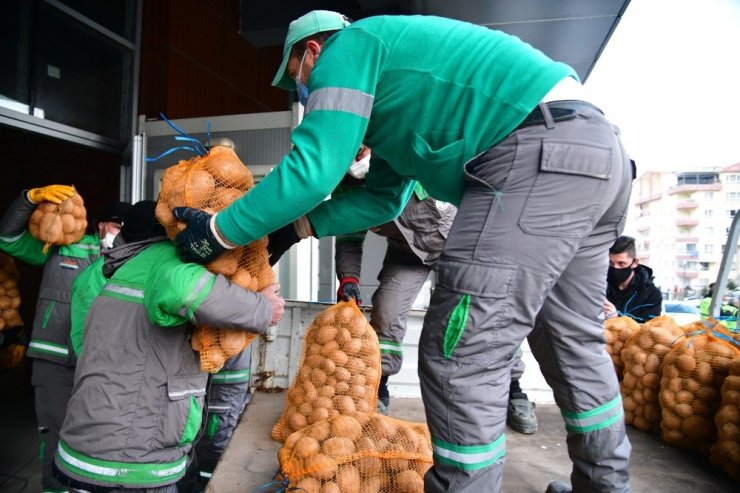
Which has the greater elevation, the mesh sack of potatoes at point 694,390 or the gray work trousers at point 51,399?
the mesh sack of potatoes at point 694,390

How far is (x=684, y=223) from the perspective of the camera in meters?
24.9

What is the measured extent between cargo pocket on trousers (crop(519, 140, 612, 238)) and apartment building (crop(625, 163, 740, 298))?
2153 cm

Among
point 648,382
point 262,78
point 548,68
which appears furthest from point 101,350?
point 262,78

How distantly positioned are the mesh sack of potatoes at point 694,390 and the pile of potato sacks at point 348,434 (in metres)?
1.56

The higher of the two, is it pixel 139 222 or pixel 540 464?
pixel 139 222

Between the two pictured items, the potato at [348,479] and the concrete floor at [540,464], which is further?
the concrete floor at [540,464]

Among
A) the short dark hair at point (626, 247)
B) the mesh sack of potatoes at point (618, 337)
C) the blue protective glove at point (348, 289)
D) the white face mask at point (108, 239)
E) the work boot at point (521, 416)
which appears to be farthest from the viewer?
the short dark hair at point (626, 247)

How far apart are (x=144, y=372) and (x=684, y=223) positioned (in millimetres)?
28461

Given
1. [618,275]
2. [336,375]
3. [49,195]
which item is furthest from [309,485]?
[618,275]

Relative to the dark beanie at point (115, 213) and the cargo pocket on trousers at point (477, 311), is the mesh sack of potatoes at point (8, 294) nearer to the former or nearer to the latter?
the dark beanie at point (115, 213)

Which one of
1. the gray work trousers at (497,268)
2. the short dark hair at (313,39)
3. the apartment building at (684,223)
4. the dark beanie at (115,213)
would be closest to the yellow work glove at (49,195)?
the dark beanie at (115,213)

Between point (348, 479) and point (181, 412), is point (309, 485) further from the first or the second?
point (181, 412)

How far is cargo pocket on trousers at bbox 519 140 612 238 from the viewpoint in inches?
53.8

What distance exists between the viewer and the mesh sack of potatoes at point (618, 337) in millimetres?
3461
